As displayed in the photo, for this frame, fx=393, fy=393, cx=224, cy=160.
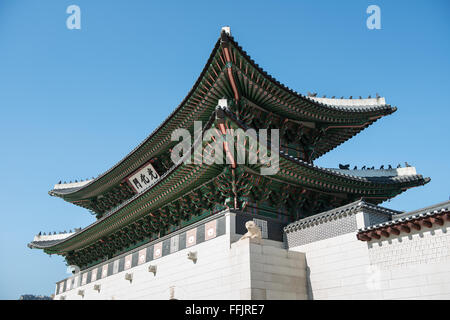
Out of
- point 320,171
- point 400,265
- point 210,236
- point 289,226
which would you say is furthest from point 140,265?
point 400,265

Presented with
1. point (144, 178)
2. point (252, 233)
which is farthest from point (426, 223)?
point (144, 178)

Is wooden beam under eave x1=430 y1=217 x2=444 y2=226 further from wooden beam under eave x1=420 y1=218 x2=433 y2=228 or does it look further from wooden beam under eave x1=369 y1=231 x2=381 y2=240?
wooden beam under eave x1=369 y1=231 x2=381 y2=240

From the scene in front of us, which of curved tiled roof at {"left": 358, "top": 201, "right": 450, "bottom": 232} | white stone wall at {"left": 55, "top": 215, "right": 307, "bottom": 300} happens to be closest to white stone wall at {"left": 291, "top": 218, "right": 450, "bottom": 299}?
curved tiled roof at {"left": 358, "top": 201, "right": 450, "bottom": 232}

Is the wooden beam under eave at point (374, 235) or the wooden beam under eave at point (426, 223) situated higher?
the wooden beam under eave at point (426, 223)

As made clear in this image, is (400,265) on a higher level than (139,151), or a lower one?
lower

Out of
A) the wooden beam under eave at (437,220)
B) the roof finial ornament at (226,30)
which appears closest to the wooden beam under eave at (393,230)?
the wooden beam under eave at (437,220)

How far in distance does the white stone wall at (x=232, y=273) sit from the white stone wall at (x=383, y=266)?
951 millimetres

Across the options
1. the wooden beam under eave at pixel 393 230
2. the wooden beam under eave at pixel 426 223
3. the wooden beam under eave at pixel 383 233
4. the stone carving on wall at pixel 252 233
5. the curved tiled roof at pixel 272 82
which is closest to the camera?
the wooden beam under eave at pixel 426 223

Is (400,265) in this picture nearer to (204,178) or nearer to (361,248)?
(361,248)

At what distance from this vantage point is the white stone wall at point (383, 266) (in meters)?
11.6

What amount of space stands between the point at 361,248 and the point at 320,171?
358 centimetres

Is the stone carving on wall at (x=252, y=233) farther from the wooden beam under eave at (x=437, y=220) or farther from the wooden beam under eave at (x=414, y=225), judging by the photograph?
the wooden beam under eave at (x=437, y=220)

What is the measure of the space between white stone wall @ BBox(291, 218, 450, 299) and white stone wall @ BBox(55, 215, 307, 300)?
951mm
